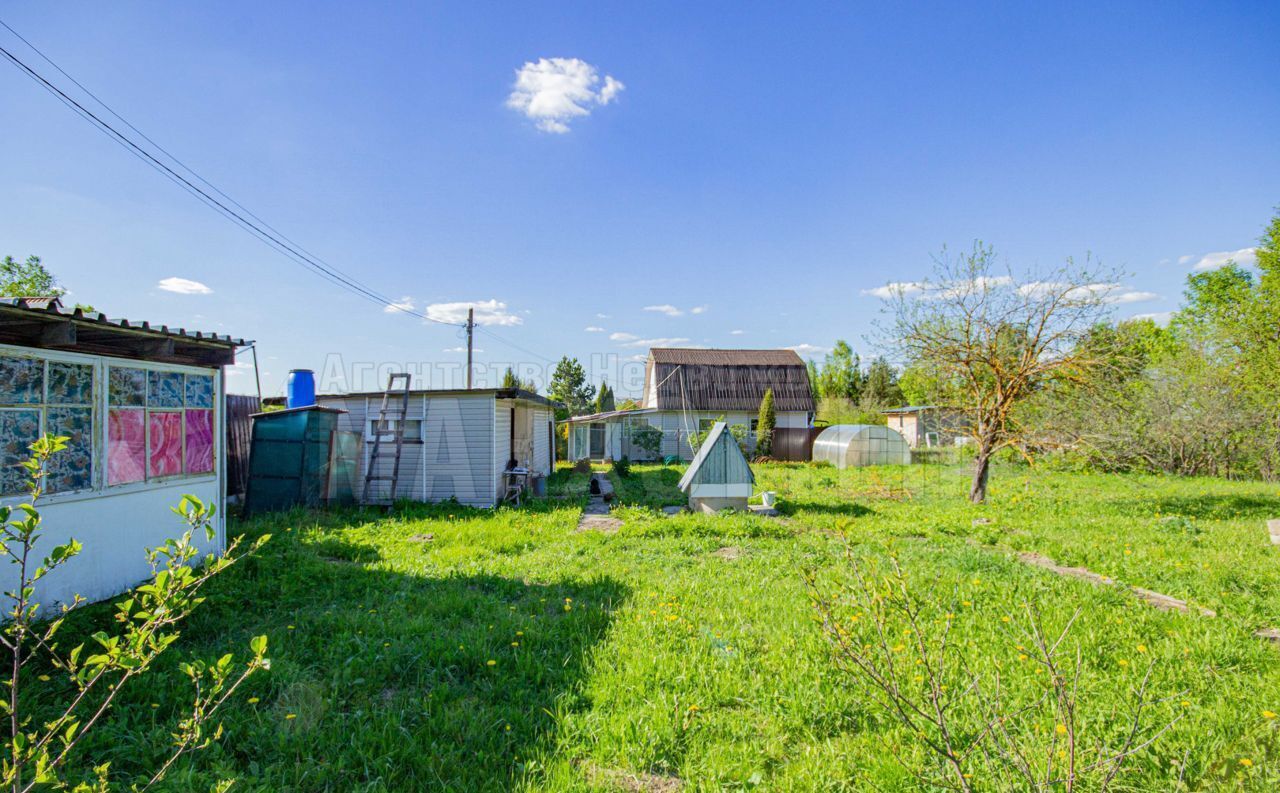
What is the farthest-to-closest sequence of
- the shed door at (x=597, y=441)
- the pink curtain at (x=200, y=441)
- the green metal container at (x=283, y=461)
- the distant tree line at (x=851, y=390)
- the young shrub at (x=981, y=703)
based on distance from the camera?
the distant tree line at (x=851, y=390), the shed door at (x=597, y=441), the green metal container at (x=283, y=461), the pink curtain at (x=200, y=441), the young shrub at (x=981, y=703)

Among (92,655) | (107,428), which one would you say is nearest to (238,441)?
(107,428)

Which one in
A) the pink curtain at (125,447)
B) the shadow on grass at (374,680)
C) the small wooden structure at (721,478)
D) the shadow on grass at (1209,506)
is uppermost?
the pink curtain at (125,447)

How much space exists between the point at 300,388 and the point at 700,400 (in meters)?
19.0

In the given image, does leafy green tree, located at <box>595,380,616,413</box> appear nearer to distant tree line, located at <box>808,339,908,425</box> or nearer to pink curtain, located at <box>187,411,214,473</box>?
distant tree line, located at <box>808,339,908,425</box>

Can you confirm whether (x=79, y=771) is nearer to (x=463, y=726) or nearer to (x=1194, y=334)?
(x=463, y=726)

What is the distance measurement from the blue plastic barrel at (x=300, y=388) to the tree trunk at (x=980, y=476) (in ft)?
48.5

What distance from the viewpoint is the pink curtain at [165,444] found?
23.1ft

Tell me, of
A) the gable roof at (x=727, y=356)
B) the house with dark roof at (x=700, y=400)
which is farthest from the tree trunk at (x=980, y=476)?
the gable roof at (x=727, y=356)

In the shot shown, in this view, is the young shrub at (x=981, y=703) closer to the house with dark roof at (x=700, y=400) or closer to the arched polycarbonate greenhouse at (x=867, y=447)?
the arched polycarbonate greenhouse at (x=867, y=447)

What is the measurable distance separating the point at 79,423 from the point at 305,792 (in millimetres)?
5505

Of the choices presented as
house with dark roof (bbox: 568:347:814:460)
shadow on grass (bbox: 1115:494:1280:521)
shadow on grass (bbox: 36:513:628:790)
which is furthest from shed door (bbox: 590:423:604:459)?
shadow on grass (bbox: 36:513:628:790)

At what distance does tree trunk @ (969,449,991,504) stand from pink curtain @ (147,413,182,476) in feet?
47.0

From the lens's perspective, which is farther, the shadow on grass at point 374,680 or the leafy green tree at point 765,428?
the leafy green tree at point 765,428

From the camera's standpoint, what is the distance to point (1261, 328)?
16.7m
